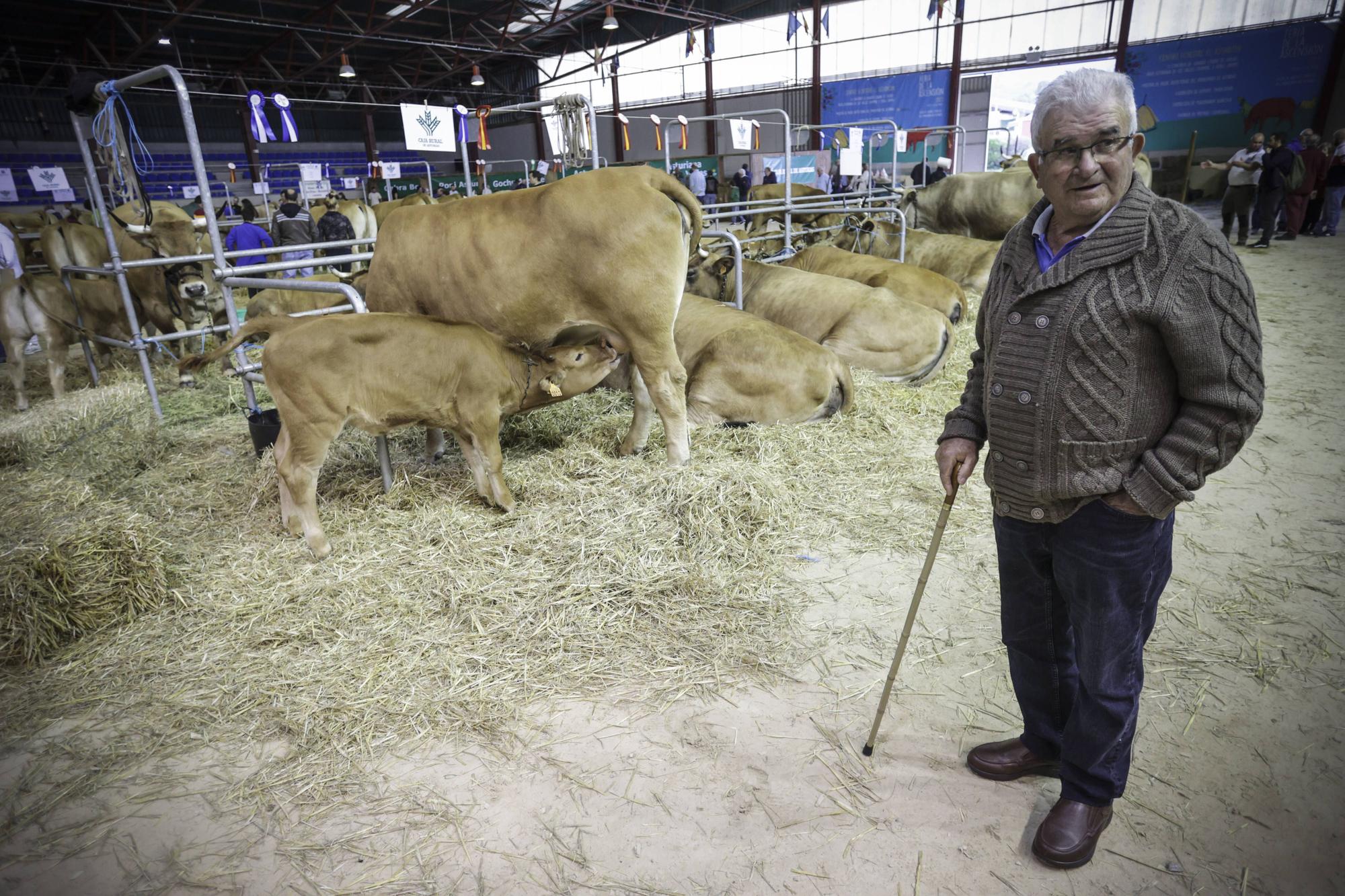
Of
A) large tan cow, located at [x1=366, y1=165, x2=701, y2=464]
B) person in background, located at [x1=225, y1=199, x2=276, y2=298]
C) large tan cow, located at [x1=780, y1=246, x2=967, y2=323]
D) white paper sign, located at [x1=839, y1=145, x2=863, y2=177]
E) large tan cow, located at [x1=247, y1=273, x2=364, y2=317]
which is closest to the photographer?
large tan cow, located at [x1=366, y1=165, x2=701, y2=464]

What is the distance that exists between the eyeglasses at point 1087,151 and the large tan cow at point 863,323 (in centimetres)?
473

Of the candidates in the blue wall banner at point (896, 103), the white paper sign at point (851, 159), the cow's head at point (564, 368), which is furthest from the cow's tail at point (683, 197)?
the blue wall banner at point (896, 103)

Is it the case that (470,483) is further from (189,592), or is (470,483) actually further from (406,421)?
(189,592)

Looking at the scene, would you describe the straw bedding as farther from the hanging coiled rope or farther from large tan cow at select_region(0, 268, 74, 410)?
large tan cow at select_region(0, 268, 74, 410)

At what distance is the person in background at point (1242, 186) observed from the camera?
1322 cm

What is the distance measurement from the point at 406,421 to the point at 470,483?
74 centimetres

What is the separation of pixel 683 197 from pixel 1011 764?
11.6 ft

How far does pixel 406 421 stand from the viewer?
393 cm

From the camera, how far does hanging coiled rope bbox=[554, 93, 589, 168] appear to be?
5.95 m

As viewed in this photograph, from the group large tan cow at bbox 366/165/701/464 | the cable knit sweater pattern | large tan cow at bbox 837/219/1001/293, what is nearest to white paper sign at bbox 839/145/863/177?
large tan cow at bbox 837/219/1001/293

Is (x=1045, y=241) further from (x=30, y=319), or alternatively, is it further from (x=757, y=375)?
(x=30, y=319)

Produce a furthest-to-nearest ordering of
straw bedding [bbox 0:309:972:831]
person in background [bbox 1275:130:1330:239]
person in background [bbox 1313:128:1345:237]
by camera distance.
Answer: person in background [bbox 1313:128:1345:237] → person in background [bbox 1275:130:1330:239] → straw bedding [bbox 0:309:972:831]

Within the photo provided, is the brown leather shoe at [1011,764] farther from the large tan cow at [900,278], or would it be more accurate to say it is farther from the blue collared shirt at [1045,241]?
the large tan cow at [900,278]

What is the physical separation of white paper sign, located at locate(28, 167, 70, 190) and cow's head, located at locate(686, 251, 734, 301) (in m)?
10.5
